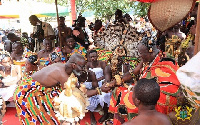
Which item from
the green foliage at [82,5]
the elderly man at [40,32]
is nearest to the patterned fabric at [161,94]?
the elderly man at [40,32]

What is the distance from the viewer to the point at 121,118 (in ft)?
7.97

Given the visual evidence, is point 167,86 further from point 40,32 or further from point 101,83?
point 40,32

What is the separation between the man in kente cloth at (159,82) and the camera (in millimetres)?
2178

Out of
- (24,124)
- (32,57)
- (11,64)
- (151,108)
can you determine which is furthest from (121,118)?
(11,64)

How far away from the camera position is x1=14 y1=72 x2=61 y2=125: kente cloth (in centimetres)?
281

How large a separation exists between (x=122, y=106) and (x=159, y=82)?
51 centimetres

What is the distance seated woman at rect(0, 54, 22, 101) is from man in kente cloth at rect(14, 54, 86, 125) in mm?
1161

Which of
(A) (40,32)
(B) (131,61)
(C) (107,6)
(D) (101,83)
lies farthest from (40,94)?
(C) (107,6)

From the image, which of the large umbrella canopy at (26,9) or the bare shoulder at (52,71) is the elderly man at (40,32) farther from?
the bare shoulder at (52,71)

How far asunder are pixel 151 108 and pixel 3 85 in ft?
10.8

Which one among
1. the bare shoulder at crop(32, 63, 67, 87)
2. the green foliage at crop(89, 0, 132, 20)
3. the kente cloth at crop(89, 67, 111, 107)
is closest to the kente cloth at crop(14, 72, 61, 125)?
the bare shoulder at crop(32, 63, 67, 87)

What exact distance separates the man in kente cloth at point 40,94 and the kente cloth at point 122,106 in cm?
67

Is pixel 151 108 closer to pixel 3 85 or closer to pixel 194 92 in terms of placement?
pixel 194 92

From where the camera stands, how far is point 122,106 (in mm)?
2389
